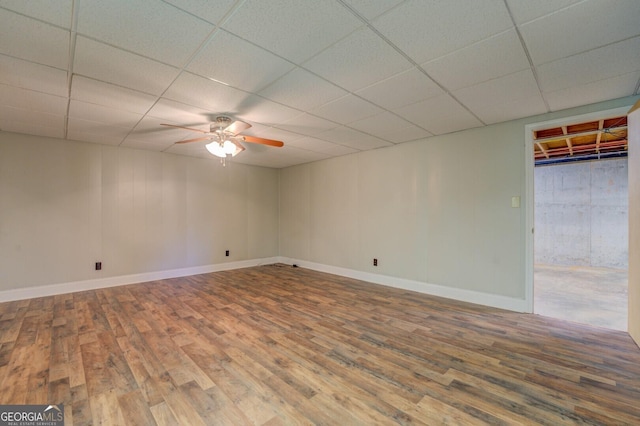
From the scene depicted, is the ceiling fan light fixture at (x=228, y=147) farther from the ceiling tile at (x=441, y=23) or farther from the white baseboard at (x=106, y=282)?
the white baseboard at (x=106, y=282)

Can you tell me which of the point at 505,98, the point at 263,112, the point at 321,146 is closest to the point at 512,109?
the point at 505,98

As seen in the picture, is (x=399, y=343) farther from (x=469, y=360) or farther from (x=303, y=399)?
(x=303, y=399)

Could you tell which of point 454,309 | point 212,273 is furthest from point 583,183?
point 212,273

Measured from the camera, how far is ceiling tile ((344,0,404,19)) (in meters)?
1.54

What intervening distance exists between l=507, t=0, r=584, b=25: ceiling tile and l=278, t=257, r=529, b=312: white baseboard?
309cm

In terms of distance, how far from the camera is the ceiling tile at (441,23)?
1.58 m

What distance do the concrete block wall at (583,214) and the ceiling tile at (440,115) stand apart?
572 centimetres

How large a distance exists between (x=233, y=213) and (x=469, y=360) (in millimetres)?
5102

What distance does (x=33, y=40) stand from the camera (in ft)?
6.00

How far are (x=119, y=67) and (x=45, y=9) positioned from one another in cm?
62

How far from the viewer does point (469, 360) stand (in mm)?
2234

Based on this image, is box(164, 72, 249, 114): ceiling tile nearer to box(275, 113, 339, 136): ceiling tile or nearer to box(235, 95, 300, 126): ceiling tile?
box(235, 95, 300, 126): ceiling tile

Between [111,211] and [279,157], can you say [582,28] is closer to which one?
[279,157]

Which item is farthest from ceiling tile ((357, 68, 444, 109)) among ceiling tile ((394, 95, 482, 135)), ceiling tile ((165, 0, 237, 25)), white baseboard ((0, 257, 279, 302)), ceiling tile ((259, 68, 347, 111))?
white baseboard ((0, 257, 279, 302))
